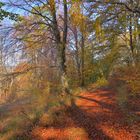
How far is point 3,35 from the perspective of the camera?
1806 cm

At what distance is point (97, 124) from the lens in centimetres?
1379

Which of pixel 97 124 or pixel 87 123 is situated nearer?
pixel 97 124

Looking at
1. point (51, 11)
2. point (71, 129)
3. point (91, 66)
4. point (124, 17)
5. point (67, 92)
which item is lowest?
point (71, 129)

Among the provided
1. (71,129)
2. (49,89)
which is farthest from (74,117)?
(49,89)

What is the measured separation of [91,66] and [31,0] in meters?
5.60

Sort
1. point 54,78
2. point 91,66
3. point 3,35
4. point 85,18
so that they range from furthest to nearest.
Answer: point 54,78
point 91,66
point 3,35
point 85,18

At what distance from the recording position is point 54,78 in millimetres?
26250

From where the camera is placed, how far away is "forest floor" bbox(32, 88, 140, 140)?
12344mm

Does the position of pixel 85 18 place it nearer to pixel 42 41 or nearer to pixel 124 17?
pixel 124 17

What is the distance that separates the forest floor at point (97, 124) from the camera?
40.5 ft

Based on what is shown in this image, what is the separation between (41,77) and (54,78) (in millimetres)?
1844

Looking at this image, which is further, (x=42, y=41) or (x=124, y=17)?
(x=42, y=41)

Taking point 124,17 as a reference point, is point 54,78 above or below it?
below

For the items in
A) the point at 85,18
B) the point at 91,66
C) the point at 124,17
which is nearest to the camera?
the point at 124,17
